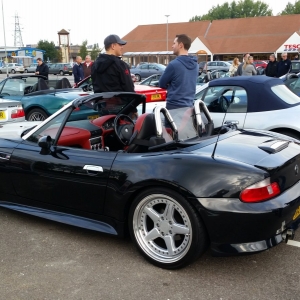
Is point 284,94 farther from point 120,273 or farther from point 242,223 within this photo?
point 120,273

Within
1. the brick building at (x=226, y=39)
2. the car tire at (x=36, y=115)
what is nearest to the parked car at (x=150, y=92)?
the car tire at (x=36, y=115)

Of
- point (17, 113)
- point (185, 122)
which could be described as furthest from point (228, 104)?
point (17, 113)

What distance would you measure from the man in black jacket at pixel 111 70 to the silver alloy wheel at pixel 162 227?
8.12 ft

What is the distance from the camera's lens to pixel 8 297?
2.96 m

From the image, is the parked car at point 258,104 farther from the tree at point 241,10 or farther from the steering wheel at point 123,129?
the tree at point 241,10

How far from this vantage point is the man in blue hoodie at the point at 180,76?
206 inches

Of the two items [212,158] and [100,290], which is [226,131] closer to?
[212,158]

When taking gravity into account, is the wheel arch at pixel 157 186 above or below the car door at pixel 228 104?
below

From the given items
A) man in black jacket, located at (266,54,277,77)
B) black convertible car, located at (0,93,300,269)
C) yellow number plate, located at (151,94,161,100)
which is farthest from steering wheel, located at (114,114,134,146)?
man in black jacket, located at (266,54,277,77)

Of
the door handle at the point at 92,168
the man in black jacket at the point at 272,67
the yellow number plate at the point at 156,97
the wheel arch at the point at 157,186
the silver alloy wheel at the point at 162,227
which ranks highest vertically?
the man in black jacket at the point at 272,67

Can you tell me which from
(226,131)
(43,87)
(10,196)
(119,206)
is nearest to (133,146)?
(119,206)

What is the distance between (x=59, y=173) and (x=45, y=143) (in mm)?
314

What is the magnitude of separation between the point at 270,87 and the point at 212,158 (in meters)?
3.17

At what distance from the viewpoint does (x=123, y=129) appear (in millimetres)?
4266
